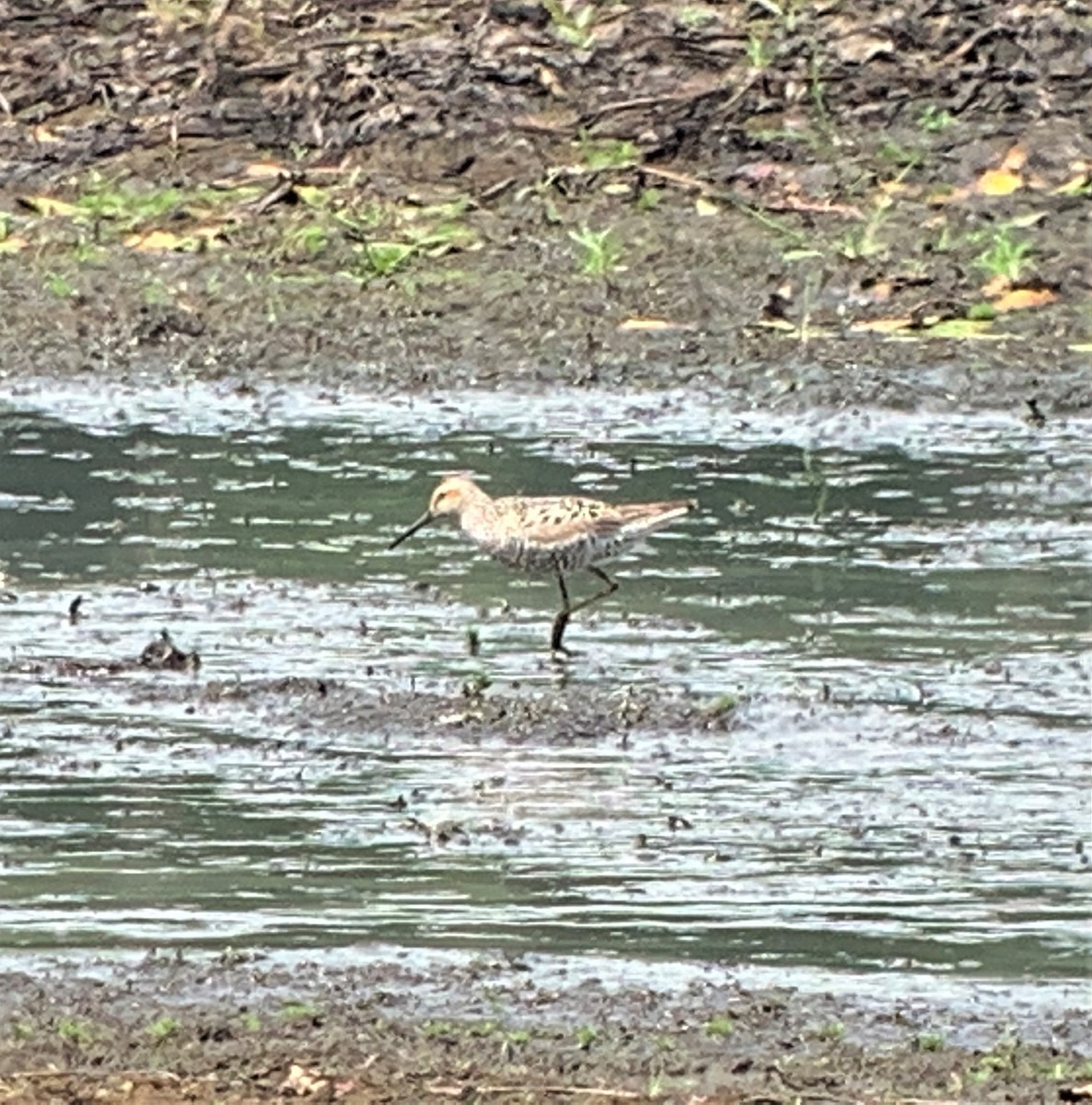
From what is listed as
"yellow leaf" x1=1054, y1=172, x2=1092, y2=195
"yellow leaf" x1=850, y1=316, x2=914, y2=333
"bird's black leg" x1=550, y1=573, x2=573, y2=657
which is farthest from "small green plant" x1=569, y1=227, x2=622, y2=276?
"bird's black leg" x1=550, y1=573, x2=573, y2=657

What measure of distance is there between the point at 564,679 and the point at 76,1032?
361 cm

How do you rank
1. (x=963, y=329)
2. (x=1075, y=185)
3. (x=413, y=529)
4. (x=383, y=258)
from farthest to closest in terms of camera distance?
(x=1075, y=185)
(x=383, y=258)
(x=963, y=329)
(x=413, y=529)

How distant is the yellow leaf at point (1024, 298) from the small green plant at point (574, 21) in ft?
10.7

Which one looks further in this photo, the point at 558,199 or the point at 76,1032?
the point at 558,199

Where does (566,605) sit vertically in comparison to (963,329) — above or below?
above

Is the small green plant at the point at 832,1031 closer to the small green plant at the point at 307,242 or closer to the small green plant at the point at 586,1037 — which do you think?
the small green plant at the point at 586,1037

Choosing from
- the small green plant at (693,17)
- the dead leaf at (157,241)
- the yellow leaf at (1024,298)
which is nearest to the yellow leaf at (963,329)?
the yellow leaf at (1024,298)

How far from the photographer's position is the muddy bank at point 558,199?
1625 cm

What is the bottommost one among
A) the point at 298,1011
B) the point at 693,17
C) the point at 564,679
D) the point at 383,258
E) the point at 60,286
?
the point at 60,286

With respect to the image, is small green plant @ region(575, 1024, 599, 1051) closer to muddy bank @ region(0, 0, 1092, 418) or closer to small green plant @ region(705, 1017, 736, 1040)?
small green plant @ region(705, 1017, 736, 1040)

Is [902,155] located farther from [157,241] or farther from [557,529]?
[557,529]

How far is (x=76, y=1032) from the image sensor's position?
8.07m

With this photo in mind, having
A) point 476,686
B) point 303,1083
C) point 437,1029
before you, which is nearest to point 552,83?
point 476,686

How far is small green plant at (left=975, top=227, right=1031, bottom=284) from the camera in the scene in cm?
1670
